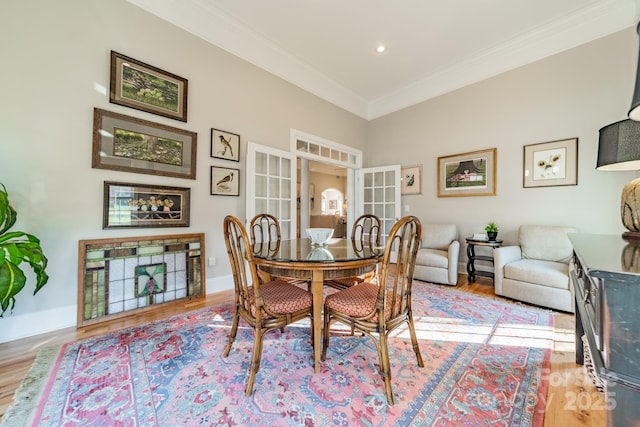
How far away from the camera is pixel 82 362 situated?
161 centimetres

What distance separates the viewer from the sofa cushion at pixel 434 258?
3400 millimetres

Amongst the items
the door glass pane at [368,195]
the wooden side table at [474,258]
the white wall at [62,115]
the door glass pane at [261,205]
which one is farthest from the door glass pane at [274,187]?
the wooden side table at [474,258]

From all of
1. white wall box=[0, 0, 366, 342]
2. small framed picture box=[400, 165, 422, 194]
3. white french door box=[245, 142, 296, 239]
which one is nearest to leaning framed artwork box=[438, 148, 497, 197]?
small framed picture box=[400, 165, 422, 194]

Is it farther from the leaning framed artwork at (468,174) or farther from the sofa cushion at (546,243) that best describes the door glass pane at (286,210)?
the sofa cushion at (546,243)

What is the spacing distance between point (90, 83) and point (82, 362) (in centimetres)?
230

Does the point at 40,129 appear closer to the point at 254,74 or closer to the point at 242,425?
the point at 254,74

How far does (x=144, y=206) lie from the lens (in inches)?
99.1

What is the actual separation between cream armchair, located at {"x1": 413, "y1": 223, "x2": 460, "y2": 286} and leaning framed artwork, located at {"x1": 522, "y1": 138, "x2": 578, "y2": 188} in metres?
1.21

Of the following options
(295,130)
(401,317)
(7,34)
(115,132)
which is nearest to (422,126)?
(295,130)

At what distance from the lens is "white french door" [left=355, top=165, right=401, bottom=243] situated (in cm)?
473

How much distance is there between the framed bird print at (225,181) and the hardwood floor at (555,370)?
1367 mm

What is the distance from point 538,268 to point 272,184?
11.0ft

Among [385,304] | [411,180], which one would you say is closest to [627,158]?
[385,304]

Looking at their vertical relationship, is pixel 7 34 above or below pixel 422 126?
below
